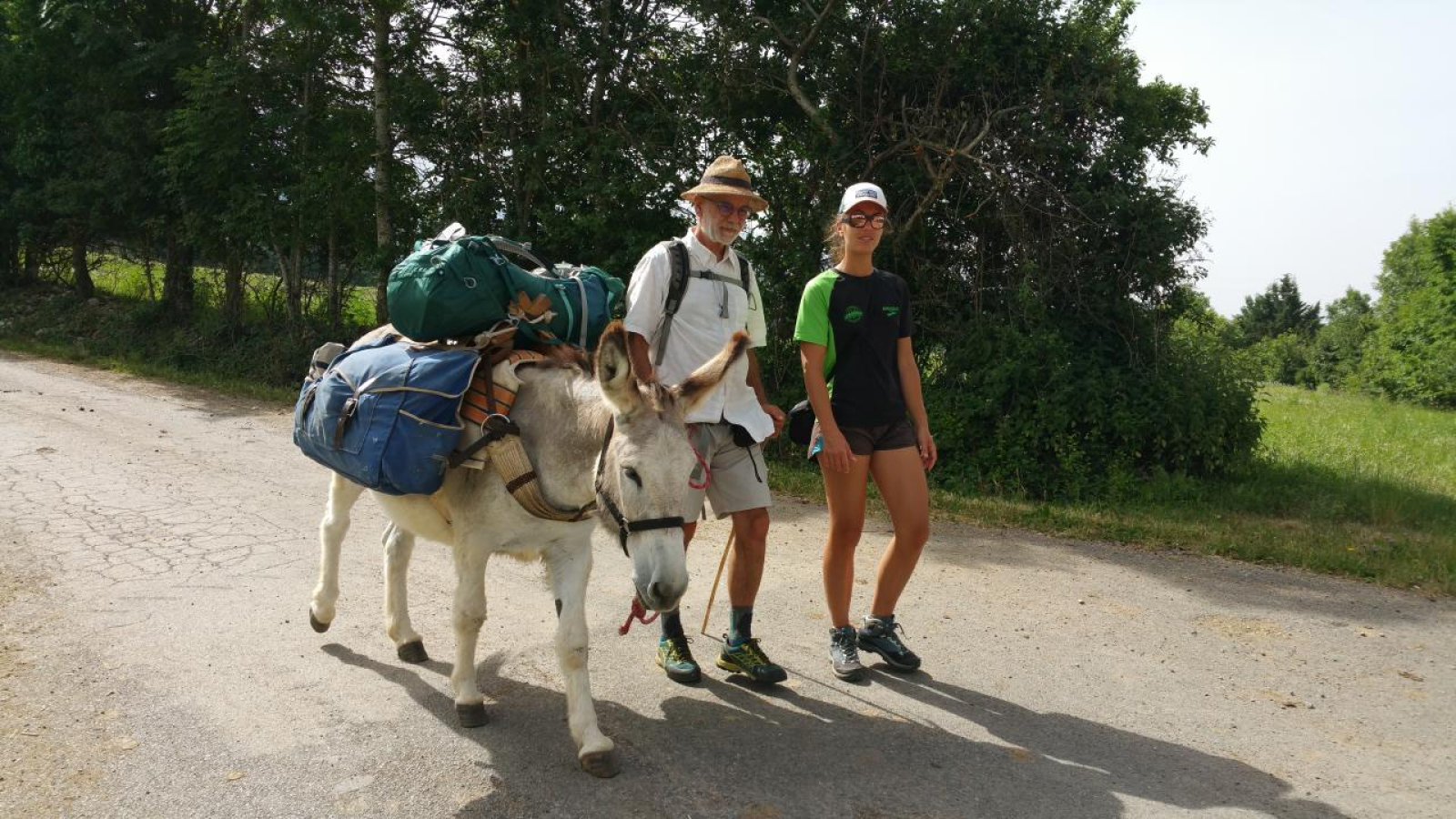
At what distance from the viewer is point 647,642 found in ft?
15.2

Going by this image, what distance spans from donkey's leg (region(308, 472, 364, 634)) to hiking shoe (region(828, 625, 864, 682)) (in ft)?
8.07

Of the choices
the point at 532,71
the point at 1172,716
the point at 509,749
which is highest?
the point at 532,71

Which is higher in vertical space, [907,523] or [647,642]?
[907,523]

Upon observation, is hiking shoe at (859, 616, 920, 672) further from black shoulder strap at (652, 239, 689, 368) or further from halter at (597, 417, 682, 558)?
halter at (597, 417, 682, 558)

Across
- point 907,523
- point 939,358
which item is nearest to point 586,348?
point 907,523

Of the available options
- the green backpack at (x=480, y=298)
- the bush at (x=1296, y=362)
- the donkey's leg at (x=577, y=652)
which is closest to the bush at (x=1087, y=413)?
the green backpack at (x=480, y=298)

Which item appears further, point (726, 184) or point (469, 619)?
point (726, 184)

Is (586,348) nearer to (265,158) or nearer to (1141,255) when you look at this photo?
(1141,255)

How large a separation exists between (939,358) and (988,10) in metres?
3.67

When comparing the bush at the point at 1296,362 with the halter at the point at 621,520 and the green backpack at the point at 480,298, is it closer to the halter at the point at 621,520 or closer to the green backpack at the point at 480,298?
the green backpack at the point at 480,298

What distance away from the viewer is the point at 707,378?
123 inches

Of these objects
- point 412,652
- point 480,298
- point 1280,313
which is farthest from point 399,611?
point 1280,313

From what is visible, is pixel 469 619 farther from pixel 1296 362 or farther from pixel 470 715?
pixel 1296 362

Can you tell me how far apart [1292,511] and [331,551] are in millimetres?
8032
